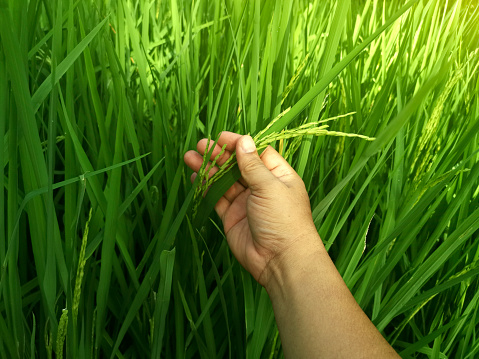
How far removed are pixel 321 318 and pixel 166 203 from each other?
0.30 metres

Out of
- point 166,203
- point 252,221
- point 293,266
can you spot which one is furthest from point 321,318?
point 166,203

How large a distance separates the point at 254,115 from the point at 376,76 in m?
0.55

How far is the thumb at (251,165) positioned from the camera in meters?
0.64

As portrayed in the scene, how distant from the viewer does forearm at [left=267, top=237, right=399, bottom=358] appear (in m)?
0.61

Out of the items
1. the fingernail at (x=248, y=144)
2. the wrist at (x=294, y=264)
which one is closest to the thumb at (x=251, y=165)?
the fingernail at (x=248, y=144)

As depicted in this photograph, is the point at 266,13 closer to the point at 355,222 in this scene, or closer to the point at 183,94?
the point at 183,94

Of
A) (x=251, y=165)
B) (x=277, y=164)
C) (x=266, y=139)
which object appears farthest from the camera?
(x=277, y=164)

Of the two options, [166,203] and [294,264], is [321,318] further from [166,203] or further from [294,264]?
[166,203]

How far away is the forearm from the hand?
4cm

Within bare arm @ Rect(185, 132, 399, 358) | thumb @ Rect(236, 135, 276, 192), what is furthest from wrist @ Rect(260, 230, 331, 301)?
thumb @ Rect(236, 135, 276, 192)

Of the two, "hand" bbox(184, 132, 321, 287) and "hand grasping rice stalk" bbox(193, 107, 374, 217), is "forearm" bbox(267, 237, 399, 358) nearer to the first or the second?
"hand" bbox(184, 132, 321, 287)

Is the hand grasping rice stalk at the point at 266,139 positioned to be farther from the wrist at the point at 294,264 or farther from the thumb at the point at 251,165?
the wrist at the point at 294,264

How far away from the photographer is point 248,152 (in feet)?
2.14

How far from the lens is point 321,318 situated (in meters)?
0.63
